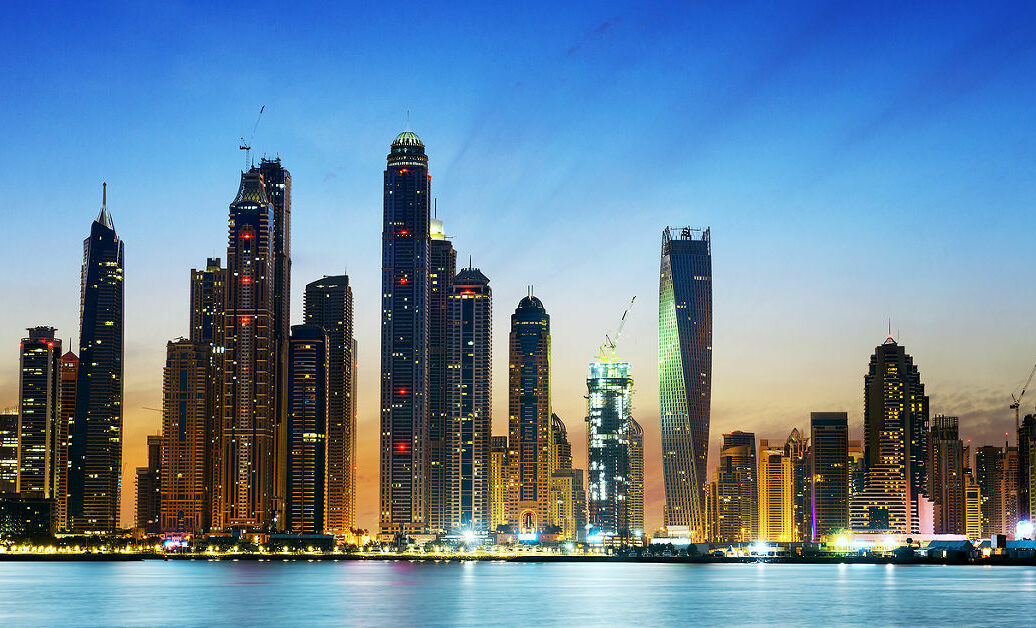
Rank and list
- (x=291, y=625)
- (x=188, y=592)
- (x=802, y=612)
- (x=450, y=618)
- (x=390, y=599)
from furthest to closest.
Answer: (x=188, y=592), (x=390, y=599), (x=802, y=612), (x=450, y=618), (x=291, y=625)

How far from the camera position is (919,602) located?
169 metres

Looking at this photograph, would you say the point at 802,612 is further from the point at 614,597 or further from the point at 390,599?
the point at 390,599

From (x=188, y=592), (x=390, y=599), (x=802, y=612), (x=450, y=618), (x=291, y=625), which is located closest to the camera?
(x=291, y=625)

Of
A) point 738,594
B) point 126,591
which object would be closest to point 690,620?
point 738,594

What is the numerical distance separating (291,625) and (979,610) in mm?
81332

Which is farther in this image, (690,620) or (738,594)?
(738,594)

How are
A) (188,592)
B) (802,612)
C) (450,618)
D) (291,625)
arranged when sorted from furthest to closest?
(188,592), (802,612), (450,618), (291,625)

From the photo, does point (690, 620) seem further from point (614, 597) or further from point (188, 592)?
point (188, 592)

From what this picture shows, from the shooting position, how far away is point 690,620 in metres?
136

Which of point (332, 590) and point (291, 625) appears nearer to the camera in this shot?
point (291, 625)

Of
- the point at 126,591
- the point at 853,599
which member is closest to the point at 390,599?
the point at 126,591

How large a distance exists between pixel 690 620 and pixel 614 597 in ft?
130

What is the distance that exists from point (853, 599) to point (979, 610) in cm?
2451

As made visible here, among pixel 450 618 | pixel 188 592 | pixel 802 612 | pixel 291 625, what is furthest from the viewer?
pixel 188 592
